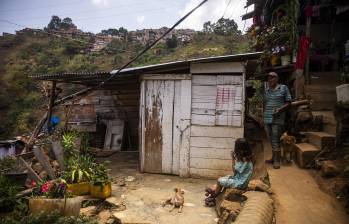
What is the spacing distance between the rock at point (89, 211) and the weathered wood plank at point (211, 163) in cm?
273

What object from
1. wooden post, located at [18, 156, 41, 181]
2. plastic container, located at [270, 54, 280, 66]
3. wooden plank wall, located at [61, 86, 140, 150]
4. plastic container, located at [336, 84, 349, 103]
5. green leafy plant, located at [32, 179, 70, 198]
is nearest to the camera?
green leafy plant, located at [32, 179, 70, 198]

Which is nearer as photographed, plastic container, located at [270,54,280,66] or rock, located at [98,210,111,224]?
rock, located at [98,210,111,224]

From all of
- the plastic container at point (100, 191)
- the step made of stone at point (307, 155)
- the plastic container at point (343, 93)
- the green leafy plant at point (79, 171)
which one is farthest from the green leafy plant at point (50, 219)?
the plastic container at point (343, 93)

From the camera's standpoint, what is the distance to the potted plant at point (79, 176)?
21.1ft

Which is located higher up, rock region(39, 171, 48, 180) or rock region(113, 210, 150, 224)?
rock region(39, 171, 48, 180)

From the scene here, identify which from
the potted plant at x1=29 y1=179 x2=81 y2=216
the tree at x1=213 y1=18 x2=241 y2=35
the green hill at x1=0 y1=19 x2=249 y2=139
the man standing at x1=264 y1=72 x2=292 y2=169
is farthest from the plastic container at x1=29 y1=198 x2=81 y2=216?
the tree at x1=213 y1=18 x2=241 y2=35

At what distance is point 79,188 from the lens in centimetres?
646

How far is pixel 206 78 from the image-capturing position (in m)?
7.66

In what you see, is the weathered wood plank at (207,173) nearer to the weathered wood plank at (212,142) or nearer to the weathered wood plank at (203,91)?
the weathered wood plank at (212,142)

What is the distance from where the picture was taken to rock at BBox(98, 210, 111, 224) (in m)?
5.45

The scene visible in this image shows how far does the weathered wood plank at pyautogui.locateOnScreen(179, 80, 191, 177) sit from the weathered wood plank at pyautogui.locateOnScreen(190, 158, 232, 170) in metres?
0.18

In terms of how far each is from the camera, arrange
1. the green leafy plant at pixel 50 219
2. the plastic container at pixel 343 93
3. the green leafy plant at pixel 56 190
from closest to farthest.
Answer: the green leafy plant at pixel 50 219, the green leafy plant at pixel 56 190, the plastic container at pixel 343 93

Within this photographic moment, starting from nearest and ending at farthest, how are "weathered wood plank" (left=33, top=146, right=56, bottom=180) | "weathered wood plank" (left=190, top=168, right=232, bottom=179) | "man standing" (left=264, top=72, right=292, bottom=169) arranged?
"man standing" (left=264, top=72, right=292, bottom=169), "weathered wood plank" (left=33, top=146, right=56, bottom=180), "weathered wood plank" (left=190, top=168, right=232, bottom=179)

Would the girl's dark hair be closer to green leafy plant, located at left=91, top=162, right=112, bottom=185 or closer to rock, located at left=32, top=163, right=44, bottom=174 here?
green leafy plant, located at left=91, top=162, right=112, bottom=185
